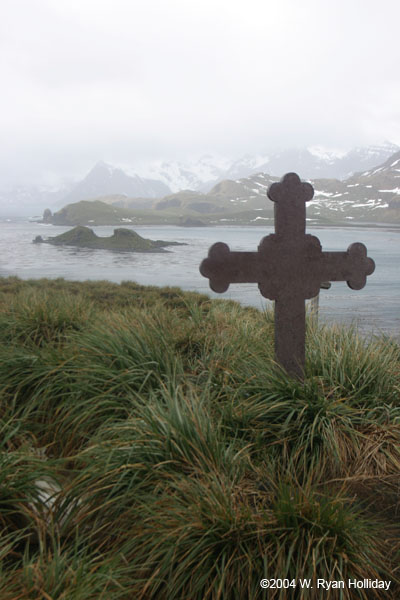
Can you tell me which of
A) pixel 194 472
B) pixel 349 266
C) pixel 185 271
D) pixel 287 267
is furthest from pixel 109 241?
pixel 194 472

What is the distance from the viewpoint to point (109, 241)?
165 feet

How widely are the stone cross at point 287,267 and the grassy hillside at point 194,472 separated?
15.7 inches

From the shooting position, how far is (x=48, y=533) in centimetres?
294

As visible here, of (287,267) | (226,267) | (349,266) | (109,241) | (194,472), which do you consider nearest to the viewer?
(194,472)

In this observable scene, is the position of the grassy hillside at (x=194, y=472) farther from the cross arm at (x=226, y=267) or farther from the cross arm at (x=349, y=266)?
the cross arm at (x=226, y=267)

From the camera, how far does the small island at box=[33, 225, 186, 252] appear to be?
49.3 m

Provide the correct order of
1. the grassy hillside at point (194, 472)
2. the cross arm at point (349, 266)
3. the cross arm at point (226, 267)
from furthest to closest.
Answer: the cross arm at point (349, 266) < the cross arm at point (226, 267) < the grassy hillside at point (194, 472)

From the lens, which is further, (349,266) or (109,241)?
(109,241)

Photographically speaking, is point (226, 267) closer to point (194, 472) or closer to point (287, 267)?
point (287, 267)

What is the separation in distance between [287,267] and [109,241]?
4738 cm

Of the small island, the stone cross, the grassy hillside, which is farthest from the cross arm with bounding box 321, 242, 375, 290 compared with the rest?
the small island

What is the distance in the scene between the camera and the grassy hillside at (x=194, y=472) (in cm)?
249

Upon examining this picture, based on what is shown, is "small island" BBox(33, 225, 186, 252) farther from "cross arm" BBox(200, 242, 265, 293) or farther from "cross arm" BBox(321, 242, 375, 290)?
"cross arm" BBox(200, 242, 265, 293)

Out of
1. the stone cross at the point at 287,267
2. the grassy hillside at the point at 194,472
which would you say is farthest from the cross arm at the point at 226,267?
the grassy hillside at the point at 194,472
